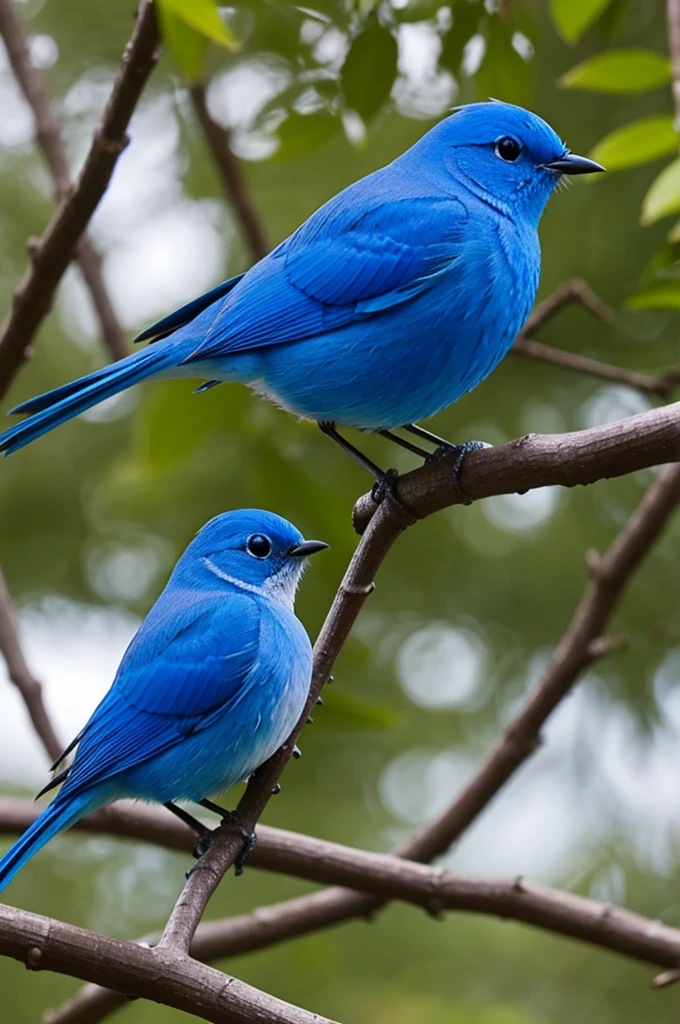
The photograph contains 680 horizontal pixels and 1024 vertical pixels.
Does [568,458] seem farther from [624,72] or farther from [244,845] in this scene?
[624,72]

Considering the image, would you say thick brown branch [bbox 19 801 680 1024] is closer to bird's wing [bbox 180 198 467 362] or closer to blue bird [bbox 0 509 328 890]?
blue bird [bbox 0 509 328 890]

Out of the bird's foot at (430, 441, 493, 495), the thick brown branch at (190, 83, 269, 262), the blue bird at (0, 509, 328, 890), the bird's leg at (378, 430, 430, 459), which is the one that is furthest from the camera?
the thick brown branch at (190, 83, 269, 262)

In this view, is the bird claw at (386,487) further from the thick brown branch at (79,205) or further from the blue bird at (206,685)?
the thick brown branch at (79,205)

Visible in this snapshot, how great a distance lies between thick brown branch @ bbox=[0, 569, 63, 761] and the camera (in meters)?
4.62

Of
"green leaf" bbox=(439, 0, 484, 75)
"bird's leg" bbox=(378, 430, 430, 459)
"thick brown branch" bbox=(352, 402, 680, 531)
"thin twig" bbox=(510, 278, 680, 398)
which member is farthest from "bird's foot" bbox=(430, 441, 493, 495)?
"thin twig" bbox=(510, 278, 680, 398)

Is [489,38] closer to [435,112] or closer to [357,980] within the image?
[435,112]

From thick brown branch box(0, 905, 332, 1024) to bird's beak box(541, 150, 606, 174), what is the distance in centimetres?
224

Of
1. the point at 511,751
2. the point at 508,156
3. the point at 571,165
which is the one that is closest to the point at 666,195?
the point at 571,165

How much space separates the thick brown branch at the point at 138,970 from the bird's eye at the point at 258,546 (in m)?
1.47

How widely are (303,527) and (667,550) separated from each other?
13.2 feet

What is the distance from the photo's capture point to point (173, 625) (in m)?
3.64

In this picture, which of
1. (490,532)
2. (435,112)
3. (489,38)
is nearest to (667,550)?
(490,532)

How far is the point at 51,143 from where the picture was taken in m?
5.42

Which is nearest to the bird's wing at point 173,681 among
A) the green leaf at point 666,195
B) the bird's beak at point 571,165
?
the bird's beak at point 571,165
